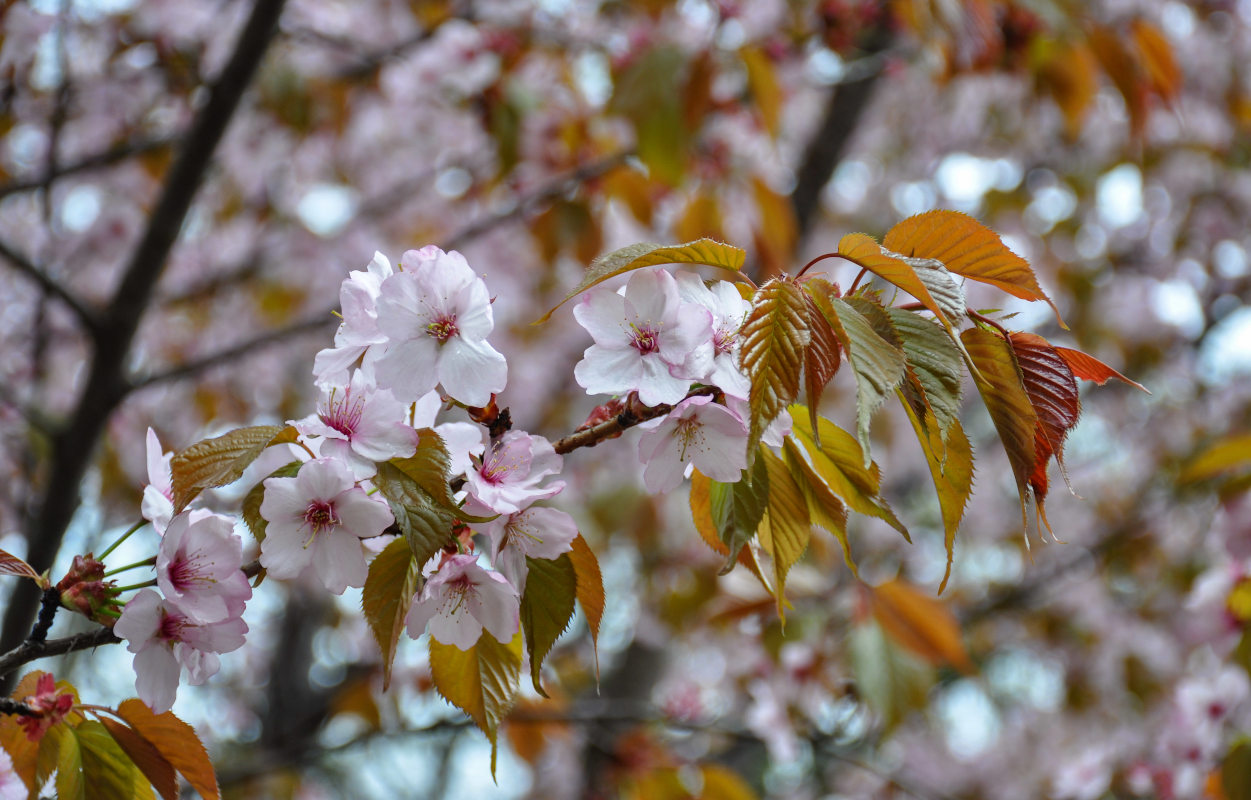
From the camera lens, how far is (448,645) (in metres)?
0.72

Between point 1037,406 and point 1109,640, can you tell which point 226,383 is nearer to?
point 1037,406

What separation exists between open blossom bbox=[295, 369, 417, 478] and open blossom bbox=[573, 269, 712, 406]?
13 cm

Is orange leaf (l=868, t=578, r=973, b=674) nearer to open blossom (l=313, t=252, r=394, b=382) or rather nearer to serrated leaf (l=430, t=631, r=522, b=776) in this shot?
serrated leaf (l=430, t=631, r=522, b=776)

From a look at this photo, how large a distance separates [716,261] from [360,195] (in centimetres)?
346

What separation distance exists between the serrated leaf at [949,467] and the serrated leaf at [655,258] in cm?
16

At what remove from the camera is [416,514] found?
0.60m

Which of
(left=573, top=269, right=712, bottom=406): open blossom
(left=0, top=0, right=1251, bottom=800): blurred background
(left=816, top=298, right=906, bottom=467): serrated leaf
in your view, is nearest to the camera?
(left=816, top=298, right=906, bottom=467): serrated leaf

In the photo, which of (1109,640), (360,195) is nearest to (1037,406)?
(360,195)

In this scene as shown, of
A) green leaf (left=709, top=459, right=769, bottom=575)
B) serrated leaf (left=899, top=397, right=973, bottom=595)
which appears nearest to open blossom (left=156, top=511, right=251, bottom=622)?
green leaf (left=709, top=459, right=769, bottom=575)

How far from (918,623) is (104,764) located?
1.63 metres

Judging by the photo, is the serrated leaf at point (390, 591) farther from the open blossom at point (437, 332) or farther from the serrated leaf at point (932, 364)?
the serrated leaf at point (932, 364)

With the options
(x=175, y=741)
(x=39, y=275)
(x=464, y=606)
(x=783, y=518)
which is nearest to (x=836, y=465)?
(x=783, y=518)

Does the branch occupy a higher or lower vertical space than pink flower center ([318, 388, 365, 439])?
lower

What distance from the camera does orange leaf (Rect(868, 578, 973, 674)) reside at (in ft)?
6.33
